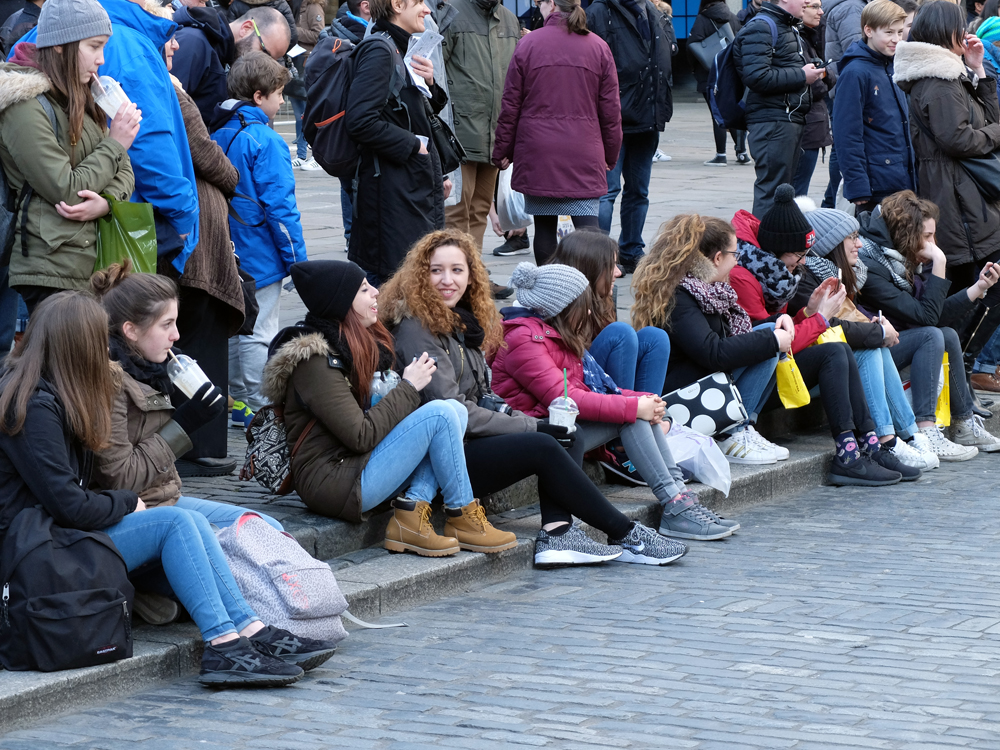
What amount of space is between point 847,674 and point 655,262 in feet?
9.48

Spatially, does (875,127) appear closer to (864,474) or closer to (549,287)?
(864,474)

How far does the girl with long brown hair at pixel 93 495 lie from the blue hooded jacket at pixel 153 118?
1.48m

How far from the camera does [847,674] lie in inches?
176

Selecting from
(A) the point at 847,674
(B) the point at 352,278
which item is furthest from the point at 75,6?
(A) the point at 847,674

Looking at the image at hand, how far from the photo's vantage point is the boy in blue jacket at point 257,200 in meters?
6.98

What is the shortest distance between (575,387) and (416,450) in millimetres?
1110

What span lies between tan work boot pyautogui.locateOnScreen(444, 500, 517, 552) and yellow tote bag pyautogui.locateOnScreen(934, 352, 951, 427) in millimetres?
3418

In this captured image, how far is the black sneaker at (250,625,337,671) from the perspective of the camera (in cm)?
442

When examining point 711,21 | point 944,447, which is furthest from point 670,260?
point 711,21

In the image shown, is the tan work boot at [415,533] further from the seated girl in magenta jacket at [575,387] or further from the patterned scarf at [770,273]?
the patterned scarf at [770,273]

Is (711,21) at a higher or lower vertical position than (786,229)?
higher

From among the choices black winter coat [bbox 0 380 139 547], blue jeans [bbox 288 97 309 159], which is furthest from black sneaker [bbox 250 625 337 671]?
blue jeans [bbox 288 97 309 159]

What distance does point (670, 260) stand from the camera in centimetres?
695

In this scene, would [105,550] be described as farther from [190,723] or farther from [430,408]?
[430,408]
